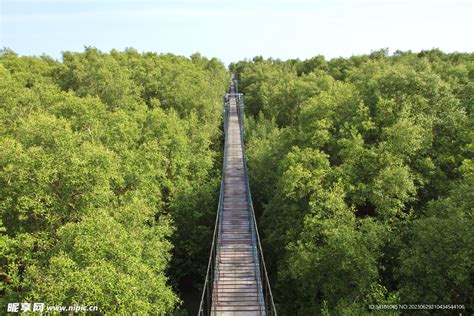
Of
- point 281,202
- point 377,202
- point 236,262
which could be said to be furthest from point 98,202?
point 377,202

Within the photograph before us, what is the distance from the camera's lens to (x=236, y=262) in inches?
664

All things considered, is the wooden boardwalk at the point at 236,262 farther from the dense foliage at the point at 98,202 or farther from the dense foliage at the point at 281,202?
the dense foliage at the point at 98,202

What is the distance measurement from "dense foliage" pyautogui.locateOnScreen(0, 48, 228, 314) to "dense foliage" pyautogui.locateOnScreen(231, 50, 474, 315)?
5.26 m

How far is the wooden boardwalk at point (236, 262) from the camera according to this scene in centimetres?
1460

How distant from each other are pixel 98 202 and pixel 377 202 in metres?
11.3

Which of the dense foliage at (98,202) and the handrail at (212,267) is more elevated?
the dense foliage at (98,202)

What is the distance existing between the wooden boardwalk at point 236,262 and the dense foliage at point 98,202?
1606 millimetres

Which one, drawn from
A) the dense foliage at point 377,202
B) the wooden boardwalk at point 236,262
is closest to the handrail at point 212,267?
the wooden boardwalk at point 236,262

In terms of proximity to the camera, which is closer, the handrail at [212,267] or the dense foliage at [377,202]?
the dense foliage at [377,202]

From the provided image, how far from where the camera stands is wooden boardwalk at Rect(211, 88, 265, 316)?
1460 centimetres

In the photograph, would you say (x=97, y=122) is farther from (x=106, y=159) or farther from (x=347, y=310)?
(x=347, y=310)

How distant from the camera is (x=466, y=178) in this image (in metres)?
13.9

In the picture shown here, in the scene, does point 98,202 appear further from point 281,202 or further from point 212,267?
point 281,202

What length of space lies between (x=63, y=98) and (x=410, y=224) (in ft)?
75.5
